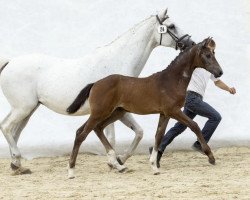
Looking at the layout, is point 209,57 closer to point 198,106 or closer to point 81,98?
point 198,106

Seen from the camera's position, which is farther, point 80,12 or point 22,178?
point 80,12

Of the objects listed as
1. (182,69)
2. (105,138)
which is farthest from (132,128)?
(182,69)

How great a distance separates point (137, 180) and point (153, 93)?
1.01 meters

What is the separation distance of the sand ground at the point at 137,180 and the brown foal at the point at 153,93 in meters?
0.32

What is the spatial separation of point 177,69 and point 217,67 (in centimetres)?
46

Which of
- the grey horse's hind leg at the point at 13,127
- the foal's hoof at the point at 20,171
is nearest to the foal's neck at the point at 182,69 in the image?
the grey horse's hind leg at the point at 13,127

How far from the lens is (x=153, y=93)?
9117mm

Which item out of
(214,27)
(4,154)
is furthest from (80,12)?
(4,154)

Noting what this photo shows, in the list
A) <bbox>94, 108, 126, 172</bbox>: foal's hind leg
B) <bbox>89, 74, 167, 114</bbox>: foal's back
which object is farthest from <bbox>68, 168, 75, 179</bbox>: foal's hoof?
Answer: <bbox>89, 74, 167, 114</bbox>: foal's back

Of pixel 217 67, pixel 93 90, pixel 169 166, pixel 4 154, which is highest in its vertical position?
pixel 217 67

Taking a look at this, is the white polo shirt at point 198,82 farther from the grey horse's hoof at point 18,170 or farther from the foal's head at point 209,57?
the grey horse's hoof at point 18,170

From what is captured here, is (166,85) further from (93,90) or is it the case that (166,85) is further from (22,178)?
(22,178)

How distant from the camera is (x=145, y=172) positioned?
31.0 feet

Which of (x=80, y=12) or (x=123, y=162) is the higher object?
(x=80, y=12)
